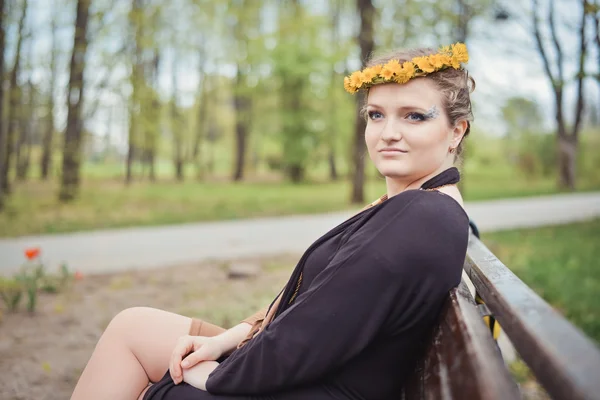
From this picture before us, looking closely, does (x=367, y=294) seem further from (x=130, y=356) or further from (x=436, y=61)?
(x=130, y=356)

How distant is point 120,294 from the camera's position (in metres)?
5.89

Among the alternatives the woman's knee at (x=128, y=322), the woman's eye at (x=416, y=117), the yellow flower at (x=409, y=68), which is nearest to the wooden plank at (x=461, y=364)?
the woman's eye at (x=416, y=117)

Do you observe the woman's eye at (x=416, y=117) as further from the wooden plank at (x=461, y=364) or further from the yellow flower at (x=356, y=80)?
the wooden plank at (x=461, y=364)

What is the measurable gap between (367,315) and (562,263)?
713cm

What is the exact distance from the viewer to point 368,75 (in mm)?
1774

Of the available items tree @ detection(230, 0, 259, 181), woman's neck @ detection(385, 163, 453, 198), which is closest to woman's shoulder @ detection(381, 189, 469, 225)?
woman's neck @ detection(385, 163, 453, 198)

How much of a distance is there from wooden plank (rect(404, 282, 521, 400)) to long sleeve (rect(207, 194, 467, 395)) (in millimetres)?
80

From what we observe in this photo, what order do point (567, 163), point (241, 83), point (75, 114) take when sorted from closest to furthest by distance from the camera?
point (75, 114)
point (567, 163)
point (241, 83)

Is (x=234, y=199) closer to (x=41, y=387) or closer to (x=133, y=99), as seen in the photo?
(x=133, y=99)

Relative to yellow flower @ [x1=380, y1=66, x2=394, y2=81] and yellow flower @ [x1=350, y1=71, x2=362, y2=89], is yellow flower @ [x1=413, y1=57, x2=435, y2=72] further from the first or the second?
yellow flower @ [x1=350, y1=71, x2=362, y2=89]

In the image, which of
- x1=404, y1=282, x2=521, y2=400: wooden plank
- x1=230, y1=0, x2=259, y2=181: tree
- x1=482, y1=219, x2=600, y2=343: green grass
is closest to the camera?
x1=404, y1=282, x2=521, y2=400: wooden plank

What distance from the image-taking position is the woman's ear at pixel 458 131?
1.81 meters

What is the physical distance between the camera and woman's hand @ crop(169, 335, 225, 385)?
1715 millimetres

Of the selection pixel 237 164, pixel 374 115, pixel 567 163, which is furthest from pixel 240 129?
pixel 374 115
